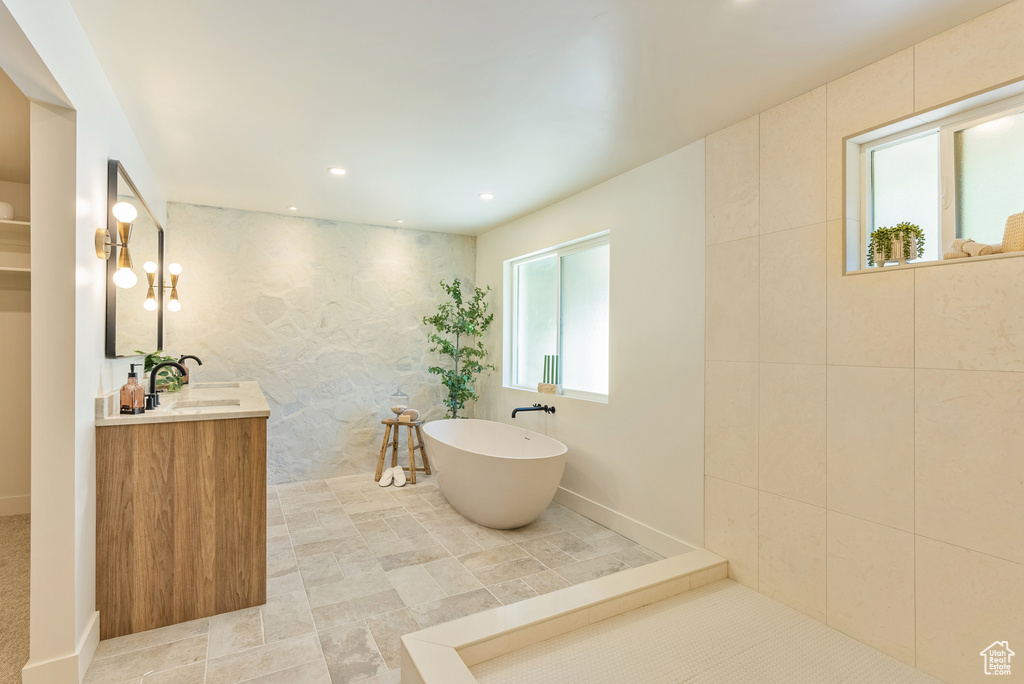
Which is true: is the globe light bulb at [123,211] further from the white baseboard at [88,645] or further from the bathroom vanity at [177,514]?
the white baseboard at [88,645]

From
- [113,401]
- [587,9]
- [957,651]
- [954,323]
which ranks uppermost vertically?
[587,9]

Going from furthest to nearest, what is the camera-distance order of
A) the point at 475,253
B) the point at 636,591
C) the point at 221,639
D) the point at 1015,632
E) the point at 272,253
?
the point at 475,253 → the point at 272,253 → the point at 636,591 → the point at 221,639 → the point at 1015,632

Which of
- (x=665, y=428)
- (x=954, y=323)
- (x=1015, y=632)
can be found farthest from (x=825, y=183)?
(x=1015, y=632)

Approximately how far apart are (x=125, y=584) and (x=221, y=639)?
485mm

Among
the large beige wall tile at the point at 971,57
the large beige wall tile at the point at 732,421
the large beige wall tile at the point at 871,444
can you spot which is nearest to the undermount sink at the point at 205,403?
the large beige wall tile at the point at 732,421

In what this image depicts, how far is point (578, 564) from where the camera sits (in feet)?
9.39

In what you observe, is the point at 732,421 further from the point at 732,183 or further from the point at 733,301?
the point at 732,183

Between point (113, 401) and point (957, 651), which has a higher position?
point (113, 401)

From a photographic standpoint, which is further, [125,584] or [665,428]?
A: [665,428]

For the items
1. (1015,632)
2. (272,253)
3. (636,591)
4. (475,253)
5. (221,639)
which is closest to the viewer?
(1015,632)

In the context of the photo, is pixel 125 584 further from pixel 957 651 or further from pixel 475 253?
pixel 475 253

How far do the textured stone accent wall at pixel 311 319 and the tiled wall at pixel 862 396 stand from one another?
10.2 ft

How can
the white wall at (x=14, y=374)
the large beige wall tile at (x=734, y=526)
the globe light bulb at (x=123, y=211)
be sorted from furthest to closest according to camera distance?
1. the white wall at (x=14, y=374)
2. the large beige wall tile at (x=734, y=526)
3. the globe light bulb at (x=123, y=211)

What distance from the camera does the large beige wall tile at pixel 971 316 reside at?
1.65 m
